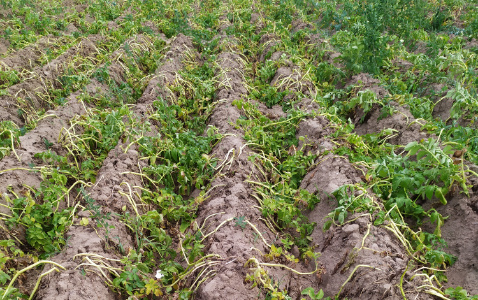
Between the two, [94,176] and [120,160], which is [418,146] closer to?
[120,160]

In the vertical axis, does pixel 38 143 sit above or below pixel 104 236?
above

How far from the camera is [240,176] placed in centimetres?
366

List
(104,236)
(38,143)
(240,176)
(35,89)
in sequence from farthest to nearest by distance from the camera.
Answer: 1. (35,89)
2. (38,143)
3. (240,176)
4. (104,236)

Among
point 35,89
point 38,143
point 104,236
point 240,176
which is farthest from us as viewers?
point 35,89

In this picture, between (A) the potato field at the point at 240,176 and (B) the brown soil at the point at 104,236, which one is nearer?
(B) the brown soil at the point at 104,236

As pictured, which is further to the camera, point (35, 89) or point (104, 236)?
point (35, 89)

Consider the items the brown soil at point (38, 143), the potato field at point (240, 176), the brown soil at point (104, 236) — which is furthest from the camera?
the brown soil at point (38, 143)

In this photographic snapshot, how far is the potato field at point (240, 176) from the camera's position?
2699 mm

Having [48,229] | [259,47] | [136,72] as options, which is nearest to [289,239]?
[48,229]

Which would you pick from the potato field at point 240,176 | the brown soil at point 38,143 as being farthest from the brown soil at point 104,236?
the brown soil at point 38,143

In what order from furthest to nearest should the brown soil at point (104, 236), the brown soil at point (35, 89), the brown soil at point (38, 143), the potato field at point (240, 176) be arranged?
the brown soil at point (35, 89) < the brown soil at point (38, 143) < the potato field at point (240, 176) < the brown soil at point (104, 236)

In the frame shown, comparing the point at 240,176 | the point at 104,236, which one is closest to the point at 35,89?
the point at 104,236

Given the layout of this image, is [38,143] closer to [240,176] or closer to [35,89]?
[35,89]

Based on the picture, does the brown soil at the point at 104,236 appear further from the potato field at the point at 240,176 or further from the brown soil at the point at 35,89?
the brown soil at the point at 35,89
